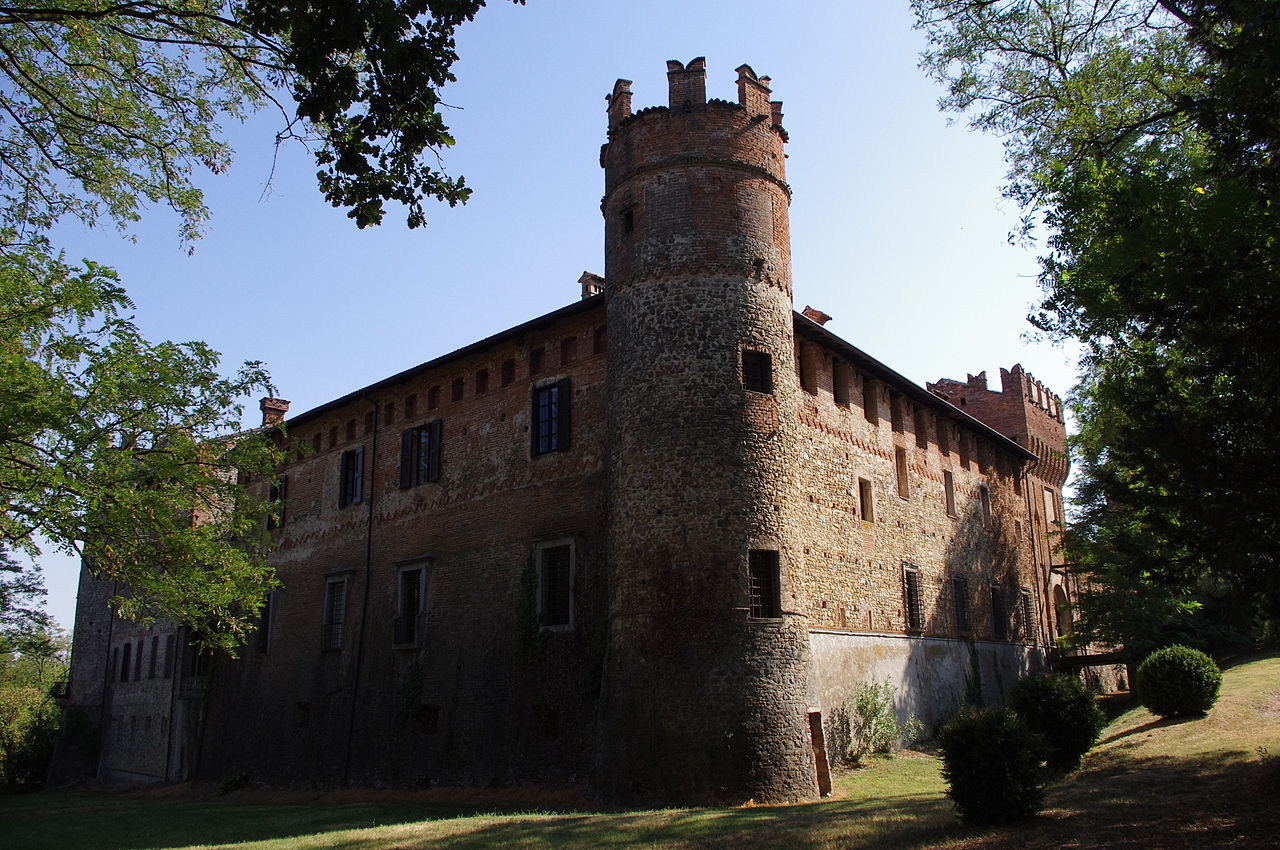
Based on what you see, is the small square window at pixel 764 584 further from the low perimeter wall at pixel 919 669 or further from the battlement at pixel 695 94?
the battlement at pixel 695 94

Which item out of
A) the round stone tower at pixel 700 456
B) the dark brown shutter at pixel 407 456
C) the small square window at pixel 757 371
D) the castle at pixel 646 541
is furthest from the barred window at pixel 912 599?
the dark brown shutter at pixel 407 456

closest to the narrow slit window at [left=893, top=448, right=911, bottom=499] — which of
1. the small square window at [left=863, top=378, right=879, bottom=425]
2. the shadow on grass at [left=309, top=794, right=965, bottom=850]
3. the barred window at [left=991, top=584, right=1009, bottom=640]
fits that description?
the small square window at [left=863, top=378, right=879, bottom=425]

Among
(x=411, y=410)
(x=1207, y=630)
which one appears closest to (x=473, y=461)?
(x=411, y=410)

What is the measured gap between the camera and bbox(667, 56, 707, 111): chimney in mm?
19250

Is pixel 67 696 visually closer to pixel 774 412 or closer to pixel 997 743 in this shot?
pixel 774 412

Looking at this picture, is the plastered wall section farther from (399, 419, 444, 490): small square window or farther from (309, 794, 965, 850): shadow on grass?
(399, 419, 444, 490): small square window

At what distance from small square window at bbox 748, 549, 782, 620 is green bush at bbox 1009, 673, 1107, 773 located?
4061 millimetres

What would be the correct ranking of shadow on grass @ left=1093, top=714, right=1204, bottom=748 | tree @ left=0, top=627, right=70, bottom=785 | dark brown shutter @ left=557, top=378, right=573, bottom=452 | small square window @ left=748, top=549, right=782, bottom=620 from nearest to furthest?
small square window @ left=748, top=549, right=782, bottom=620, shadow on grass @ left=1093, top=714, right=1204, bottom=748, dark brown shutter @ left=557, top=378, right=573, bottom=452, tree @ left=0, top=627, right=70, bottom=785

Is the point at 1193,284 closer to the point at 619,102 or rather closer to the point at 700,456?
the point at 700,456

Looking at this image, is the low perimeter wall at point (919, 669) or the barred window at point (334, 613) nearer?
the low perimeter wall at point (919, 669)

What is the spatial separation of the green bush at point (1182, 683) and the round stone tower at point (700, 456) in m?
7.23

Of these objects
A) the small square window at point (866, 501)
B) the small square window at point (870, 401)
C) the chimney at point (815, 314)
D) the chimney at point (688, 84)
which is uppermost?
the chimney at point (688, 84)

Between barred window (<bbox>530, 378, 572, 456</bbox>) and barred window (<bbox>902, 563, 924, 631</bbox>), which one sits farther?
barred window (<bbox>902, 563, 924, 631</bbox>)

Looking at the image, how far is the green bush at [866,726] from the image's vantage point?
18781mm
